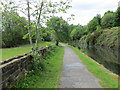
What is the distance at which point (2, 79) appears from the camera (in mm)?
4812

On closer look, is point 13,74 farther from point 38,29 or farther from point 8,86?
point 38,29

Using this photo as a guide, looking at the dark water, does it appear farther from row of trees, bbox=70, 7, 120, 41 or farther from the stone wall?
row of trees, bbox=70, 7, 120, 41

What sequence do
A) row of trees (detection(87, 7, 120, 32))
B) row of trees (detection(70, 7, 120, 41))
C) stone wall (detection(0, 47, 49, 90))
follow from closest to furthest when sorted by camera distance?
1. stone wall (detection(0, 47, 49, 90))
2. row of trees (detection(87, 7, 120, 32))
3. row of trees (detection(70, 7, 120, 41))

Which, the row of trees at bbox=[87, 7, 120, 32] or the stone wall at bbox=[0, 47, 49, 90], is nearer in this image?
the stone wall at bbox=[0, 47, 49, 90]

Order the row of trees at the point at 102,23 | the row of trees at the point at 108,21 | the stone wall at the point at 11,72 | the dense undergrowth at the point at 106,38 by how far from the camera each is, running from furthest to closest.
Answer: the row of trees at the point at 102,23
the row of trees at the point at 108,21
the dense undergrowth at the point at 106,38
the stone wall at the point at 11,72

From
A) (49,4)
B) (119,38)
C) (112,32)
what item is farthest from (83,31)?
(49,4)

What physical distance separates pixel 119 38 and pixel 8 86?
1322 inches

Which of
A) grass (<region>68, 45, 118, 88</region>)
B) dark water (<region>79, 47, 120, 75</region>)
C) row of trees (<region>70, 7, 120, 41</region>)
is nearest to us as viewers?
grass (<region>68, 45, 118, 88</region>)

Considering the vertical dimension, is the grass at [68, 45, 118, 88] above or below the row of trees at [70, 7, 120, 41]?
below

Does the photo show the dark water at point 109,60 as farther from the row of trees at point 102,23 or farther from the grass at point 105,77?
the row of trees at point 102,23

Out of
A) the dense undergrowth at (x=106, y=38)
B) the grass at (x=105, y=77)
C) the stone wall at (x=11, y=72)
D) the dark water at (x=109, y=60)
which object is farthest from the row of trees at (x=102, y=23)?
the stone wall at (x=11, y=72)


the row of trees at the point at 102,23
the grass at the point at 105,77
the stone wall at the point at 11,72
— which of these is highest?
the row of trees at the point at 102,23

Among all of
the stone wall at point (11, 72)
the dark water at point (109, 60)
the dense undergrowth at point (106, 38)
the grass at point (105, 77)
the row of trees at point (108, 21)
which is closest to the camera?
the stone wall at point (11, 72)

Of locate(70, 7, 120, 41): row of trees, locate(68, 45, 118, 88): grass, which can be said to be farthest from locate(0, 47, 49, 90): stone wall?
locate(70, 7, 120, 41): row of trees
